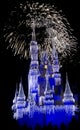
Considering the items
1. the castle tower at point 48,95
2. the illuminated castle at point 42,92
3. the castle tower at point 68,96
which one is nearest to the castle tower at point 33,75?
the illuminated castle at point 42,92

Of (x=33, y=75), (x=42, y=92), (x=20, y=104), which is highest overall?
(x=33, y=75)

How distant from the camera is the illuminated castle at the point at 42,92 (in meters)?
28.7

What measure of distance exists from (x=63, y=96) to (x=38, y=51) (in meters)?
5.16

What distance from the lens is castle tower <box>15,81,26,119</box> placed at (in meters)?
28.2

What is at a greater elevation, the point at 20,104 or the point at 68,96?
the point at 68,96

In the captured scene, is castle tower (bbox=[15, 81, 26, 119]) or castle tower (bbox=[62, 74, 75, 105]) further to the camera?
castle tower (bbox=[62, 74, 75, 105])

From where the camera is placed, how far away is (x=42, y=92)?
101 ft

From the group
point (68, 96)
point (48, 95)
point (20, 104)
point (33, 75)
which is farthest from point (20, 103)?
point (68, 96)

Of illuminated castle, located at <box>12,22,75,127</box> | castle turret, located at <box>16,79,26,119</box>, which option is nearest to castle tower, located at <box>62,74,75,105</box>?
illuminated castle, located at <box>12,22,75,127</box>

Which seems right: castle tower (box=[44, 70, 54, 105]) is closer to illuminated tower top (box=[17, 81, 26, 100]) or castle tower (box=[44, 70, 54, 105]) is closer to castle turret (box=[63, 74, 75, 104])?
castle turret (box=[63, 74, 75, 104])

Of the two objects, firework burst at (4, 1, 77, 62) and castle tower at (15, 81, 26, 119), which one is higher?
firework burst at (4, 1, 77, 62)

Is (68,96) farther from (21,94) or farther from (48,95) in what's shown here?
(21,94)

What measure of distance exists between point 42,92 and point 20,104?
8.82ft

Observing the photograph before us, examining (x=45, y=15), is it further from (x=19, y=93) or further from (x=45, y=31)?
(x=19, y=93)
